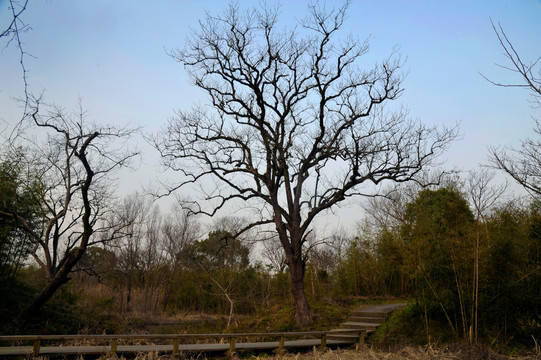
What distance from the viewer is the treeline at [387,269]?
8812mm

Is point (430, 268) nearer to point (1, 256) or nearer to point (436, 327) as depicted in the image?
point (436, 327)

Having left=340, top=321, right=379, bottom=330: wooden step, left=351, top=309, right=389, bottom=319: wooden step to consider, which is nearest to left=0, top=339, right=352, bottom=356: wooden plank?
left=340, top=321, right=379, bottom=330: wooden step

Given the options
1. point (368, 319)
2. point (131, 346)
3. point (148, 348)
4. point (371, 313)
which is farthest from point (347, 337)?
point (131, 346)

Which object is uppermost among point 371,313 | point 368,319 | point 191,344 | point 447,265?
point 447,265

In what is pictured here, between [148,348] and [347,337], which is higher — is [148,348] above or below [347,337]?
above

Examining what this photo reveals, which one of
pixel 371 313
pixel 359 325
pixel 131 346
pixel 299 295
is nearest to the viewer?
pixel 131 346

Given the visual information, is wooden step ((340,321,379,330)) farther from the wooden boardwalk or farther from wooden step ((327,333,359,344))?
wooden step ((327,333,359,344))

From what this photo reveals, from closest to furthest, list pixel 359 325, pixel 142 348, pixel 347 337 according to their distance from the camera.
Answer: pixel 142 348 < pixel 347 337 < pixel 359 325

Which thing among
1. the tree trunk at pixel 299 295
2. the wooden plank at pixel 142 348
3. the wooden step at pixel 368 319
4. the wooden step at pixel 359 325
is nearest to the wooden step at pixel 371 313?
the wooden step at pixel 368 319

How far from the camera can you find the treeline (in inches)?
347

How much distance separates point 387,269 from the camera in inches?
640

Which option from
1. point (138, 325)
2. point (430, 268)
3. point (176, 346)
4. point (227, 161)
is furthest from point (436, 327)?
point (138, 325)

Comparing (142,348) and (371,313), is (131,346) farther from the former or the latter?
(371,313)

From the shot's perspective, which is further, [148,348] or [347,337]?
[347,337]
